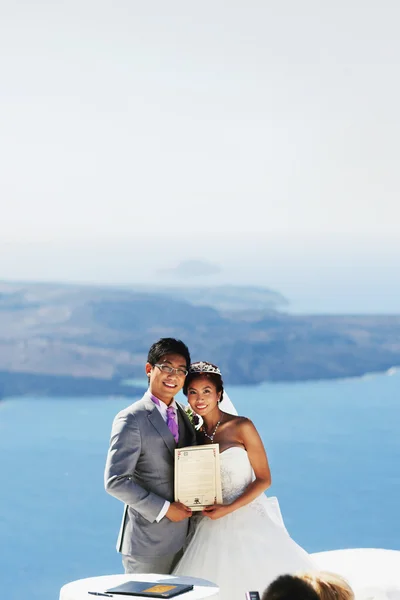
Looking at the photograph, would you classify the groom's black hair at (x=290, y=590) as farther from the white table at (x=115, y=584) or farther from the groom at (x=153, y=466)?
the groom at (x=153, y=466)

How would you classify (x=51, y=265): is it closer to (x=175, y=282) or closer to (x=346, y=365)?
(x=175, y=282)

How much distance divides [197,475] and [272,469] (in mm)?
7040

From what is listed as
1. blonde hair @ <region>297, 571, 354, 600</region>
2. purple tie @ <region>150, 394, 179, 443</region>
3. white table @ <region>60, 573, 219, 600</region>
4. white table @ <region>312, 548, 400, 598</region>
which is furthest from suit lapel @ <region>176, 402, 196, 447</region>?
white table @ <region>312, 548, 400, 598</region>

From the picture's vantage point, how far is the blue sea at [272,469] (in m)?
8.23

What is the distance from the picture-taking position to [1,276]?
1127cm

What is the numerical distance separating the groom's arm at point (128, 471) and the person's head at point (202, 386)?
0.77 feet

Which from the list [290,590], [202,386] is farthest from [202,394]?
[290,590]

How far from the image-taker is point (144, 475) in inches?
107

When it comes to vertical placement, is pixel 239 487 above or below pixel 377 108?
below

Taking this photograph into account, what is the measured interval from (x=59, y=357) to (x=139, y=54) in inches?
144

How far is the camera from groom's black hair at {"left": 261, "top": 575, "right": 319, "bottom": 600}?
176 centimetres

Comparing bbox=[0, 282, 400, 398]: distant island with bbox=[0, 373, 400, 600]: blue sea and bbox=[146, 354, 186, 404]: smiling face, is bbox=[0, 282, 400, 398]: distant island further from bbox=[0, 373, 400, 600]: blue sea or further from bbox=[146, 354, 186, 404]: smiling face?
bbox=[146, 354, 186, 404]: smiling face

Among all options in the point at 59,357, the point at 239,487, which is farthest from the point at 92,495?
the point at 239,487

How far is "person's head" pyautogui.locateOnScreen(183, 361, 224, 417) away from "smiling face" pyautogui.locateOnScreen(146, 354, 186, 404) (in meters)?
0.09
